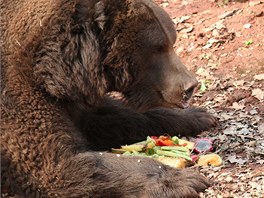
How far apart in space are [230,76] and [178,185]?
3192 mm

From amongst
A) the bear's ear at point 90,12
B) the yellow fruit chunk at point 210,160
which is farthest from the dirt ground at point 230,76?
the bear's ear at point 90,12

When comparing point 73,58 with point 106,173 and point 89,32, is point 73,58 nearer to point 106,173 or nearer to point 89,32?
point 89,32

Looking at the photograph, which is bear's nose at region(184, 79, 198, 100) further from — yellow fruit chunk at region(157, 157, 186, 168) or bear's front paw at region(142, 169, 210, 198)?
bear's front paw at region(142, 169, 210, 198)

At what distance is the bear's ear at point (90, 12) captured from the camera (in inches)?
205

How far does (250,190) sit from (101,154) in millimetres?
1145

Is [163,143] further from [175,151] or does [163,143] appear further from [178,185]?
[178,185]

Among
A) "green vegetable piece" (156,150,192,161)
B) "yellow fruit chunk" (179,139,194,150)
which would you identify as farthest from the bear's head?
"yellow fruit chunk" (179,139,194,150)

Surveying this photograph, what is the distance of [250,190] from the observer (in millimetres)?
5062

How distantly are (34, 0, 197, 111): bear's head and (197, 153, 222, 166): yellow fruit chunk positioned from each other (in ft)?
Answer: 2.01

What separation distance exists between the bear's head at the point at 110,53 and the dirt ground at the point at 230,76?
0.84 m

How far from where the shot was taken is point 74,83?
5223 millimetres

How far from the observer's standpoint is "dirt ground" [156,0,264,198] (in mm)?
5461

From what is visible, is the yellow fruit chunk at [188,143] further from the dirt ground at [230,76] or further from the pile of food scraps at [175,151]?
the dirt ground at [230,76]

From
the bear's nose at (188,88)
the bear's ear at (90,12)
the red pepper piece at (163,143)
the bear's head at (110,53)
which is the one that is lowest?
the red pepper piece at (163,143)
